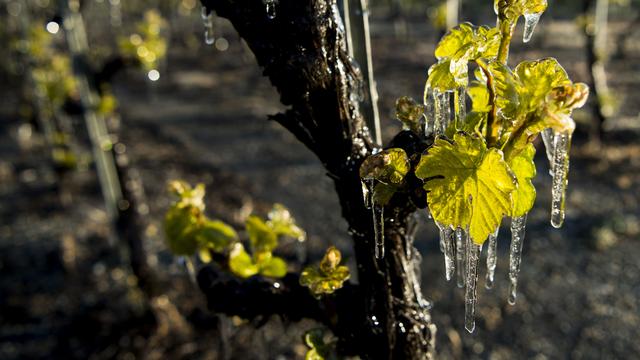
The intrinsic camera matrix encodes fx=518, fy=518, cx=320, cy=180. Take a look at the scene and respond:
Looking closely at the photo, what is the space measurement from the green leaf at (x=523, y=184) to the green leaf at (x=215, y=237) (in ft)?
3.32

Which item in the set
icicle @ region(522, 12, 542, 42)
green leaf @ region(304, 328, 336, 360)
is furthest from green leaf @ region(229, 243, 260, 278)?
icicle @ region(522, 12, 542, 42)

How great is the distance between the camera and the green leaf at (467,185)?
3.25ft

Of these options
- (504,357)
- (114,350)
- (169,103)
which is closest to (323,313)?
(504,357)

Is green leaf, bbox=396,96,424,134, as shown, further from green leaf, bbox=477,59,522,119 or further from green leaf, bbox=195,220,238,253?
green leaf, bbox=195,220,238,253

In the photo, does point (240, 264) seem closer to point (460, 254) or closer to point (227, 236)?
point (227, 236)

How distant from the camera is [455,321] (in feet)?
13.7

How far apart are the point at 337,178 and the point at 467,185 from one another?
44 cm

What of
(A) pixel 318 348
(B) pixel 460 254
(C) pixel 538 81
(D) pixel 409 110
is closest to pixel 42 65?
(A) pixel 318 348

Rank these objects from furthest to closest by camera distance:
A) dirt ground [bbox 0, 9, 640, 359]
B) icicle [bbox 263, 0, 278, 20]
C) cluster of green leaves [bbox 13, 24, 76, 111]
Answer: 1. cluster of green leaves [bbox 13, 24, 76, 111]
2. dirt ground [bbox 0, 9, 640, 359]
3. icicle [bbox 263, 0, 278, 20]

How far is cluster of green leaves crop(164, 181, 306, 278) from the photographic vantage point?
5.70ft

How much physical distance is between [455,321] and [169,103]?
8.80m

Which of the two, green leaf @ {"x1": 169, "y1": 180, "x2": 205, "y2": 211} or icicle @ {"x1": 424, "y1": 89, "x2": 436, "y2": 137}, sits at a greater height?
icicle @ {"x1": 424, "y1": 89, "x2": 436, "y2": 137}

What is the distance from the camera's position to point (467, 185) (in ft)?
3.30

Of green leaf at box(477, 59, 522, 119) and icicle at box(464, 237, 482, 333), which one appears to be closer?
green leaf at box(477, 59, 522, 119)
